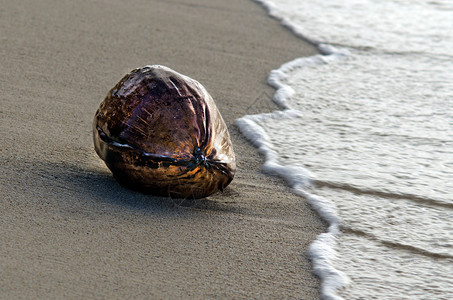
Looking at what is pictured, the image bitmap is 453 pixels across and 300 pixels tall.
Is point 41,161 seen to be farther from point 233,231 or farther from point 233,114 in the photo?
point 233,114

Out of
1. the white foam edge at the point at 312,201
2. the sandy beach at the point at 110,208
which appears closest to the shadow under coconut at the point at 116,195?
the sandy beach at the point at 110,208

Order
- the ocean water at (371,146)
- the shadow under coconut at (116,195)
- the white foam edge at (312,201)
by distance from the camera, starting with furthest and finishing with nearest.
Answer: the shadow under coconut at (116,195) → the ocean water at (371,146) → the white foam edge at (312,201)

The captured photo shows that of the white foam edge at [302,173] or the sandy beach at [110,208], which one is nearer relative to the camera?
the sandy beach at [110,208]

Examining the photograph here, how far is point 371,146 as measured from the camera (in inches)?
138

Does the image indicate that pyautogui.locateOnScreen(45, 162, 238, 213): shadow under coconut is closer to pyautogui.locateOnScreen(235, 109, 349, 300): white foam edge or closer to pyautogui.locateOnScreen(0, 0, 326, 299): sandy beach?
pyautogui.locateOnScreen(0, 0, 326, 299): sandy beach

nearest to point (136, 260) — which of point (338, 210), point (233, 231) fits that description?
point (233, 231)

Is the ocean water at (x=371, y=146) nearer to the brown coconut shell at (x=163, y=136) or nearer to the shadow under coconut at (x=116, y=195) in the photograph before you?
the shadow under coconut at (x=116, y=195)

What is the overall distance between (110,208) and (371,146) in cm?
163

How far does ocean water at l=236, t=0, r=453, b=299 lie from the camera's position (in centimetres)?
244

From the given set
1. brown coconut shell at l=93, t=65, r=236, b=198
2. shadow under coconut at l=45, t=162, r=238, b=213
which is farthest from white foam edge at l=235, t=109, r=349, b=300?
brown coconut shell at l=93, t=65, r=236, b=198

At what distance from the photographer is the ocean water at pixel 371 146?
244 centimetres

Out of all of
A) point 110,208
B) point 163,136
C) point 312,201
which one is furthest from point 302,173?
point 110,208

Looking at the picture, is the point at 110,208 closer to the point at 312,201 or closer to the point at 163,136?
the point at 163,136

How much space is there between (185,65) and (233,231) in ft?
6.82
